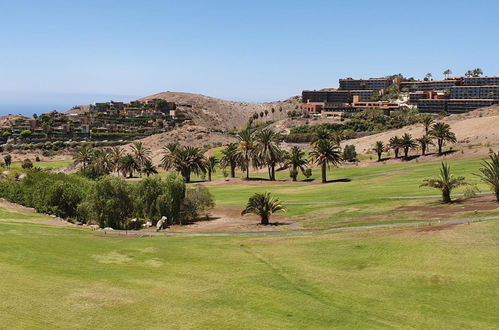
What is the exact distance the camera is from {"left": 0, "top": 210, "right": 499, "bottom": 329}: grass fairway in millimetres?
20141

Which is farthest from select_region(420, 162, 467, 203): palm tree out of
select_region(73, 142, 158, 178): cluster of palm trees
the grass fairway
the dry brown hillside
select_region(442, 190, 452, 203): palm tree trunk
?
select_region(73, 142, 158, 178): cluster of palm trees

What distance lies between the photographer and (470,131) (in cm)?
12381

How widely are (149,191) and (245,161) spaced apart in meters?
39.1

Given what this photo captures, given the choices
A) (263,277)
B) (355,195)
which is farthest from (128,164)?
(263,277)

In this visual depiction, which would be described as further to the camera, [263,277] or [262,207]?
[262,207]

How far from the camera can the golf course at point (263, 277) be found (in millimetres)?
20234

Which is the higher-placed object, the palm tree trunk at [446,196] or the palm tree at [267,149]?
the palm tree at [267,149]

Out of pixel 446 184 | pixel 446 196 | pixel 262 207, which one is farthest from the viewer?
pixel 262 207

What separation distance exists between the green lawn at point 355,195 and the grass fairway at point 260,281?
30.5 feet

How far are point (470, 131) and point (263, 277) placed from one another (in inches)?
4431

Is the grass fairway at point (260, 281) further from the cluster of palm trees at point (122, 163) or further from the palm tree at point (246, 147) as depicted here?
the cluster of palm trees at point (122, 163)

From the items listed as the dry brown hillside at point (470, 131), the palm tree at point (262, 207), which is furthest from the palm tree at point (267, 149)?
the dry brown hillside at point (470, 131)

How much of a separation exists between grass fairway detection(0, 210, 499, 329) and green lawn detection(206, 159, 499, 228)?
9.30 meters

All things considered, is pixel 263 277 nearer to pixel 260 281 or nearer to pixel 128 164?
pixel 260 281
